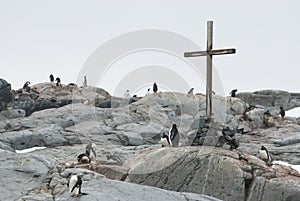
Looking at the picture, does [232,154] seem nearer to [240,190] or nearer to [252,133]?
[240,190]

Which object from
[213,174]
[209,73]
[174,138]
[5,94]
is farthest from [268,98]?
[213,174]

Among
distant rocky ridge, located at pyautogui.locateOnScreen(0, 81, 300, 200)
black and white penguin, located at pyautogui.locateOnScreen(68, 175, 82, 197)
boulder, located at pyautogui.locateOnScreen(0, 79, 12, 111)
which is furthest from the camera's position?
boulder, located at pyautogui.locateOnScreen(0, 79, 12, 111)

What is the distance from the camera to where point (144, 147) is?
25375 millimetres

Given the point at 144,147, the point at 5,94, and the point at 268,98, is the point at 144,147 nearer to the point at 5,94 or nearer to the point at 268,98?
the point at 5,94

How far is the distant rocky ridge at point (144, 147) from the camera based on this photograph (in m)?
13.0

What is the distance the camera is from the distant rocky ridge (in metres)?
13.0

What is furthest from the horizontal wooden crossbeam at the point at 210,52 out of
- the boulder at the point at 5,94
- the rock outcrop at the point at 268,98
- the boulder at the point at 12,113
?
the rock outcrop at the point at 268,98

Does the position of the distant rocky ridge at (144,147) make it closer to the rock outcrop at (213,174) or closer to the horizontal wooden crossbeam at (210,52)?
the rock outcrop at (213,174)

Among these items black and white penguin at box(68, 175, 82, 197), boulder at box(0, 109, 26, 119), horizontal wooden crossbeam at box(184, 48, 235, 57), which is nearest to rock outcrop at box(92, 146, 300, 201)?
black and white penguin at box(68, 175, 82, 197)

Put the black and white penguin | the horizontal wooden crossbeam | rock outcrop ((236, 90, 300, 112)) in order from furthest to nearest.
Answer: rock outcrop ((236, 90, 300, 112))
the horizontal wooden crossbeam
the black and white penguin

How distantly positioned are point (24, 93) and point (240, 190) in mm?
35253

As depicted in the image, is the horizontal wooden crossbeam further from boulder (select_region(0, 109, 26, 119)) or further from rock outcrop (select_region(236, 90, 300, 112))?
rock outcrop (select_region(236, 90, 300, 112))

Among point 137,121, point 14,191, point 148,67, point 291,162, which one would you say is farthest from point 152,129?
point 14,191

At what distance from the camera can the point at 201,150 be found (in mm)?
15672
